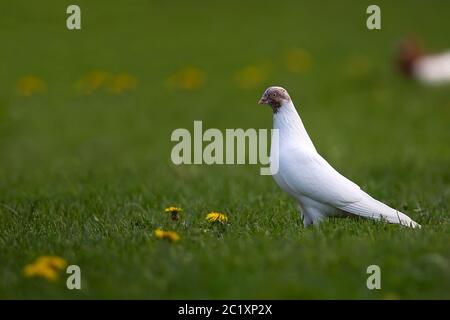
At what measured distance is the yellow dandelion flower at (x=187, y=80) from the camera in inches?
550

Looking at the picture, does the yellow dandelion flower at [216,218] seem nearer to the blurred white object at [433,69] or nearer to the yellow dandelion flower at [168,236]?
the yellow dandelion flower at [168,236]

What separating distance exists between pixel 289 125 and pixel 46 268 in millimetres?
2007

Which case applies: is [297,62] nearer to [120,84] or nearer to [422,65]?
[422,65]

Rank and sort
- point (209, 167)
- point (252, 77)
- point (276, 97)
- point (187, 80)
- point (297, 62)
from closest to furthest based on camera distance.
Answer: point (276, 97) < point (209, 167) < point (252, 77) < point (187, 80) < point (297, 62)

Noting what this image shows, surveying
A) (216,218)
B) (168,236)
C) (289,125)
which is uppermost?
(289,125)

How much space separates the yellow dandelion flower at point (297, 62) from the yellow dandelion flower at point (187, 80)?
165 cm

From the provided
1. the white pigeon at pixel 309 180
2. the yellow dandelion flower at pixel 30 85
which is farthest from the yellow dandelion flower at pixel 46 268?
the yellow dandelion flower at pixel 30 85

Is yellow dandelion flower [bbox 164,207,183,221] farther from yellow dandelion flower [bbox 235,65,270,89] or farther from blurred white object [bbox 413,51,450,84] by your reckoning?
yellow dandelion flower [bbox 235,65,270,89]

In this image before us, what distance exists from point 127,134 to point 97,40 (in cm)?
570

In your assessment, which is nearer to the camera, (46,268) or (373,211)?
(46,268)

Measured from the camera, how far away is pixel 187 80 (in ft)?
45.8

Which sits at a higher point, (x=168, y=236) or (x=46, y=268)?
(x=168, y=236)

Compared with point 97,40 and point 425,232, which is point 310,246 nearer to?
point 425,232

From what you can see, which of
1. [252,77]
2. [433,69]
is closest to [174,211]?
[433,69]
